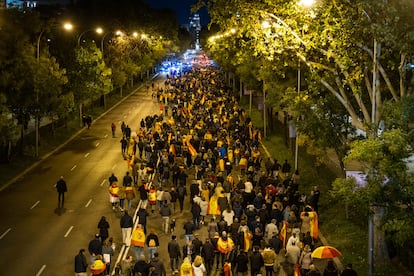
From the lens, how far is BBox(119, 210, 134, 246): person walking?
20453 millimetres

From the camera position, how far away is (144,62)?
85375 mm

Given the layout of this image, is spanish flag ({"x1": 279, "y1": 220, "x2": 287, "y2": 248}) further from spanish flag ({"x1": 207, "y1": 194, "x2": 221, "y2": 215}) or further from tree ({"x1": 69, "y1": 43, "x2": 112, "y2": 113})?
tree ({"x1": 69, "y1": 43, "x2": 112, "y2": 113})

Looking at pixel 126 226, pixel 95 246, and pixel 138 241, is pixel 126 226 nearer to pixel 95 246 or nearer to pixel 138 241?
pixel 138 241

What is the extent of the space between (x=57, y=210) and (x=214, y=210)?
728 centimetres

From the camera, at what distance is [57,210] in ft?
85.6

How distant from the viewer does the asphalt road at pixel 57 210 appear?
20.1m

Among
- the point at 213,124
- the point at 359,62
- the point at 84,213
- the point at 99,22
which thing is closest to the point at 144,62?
the point at 99,22

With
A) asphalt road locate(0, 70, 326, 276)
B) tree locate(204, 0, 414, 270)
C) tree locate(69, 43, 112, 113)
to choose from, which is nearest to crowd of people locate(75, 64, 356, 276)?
asphalt road locate(0, 70, 326, 276)

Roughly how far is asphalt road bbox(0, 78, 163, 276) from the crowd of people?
4.35 feet

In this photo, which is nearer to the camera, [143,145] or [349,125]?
[349,125]

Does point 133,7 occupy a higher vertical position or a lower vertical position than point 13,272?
higher

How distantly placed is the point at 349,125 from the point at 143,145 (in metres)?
14.3

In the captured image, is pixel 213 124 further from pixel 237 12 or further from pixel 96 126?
pixel 237 12

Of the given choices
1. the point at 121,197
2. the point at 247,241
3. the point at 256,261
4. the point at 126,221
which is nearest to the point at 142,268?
the point at 256,261
